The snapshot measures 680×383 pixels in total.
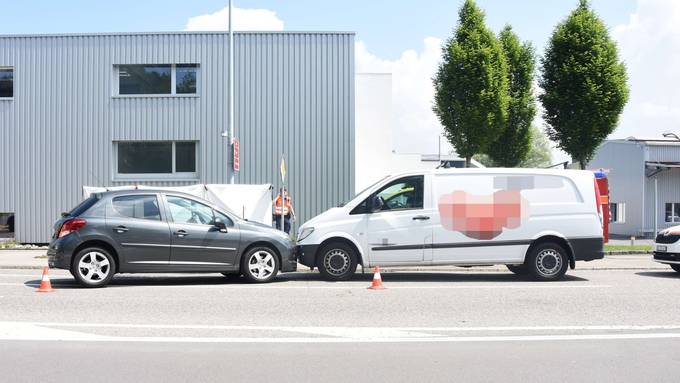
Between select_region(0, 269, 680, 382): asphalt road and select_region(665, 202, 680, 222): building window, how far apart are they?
2124 cm

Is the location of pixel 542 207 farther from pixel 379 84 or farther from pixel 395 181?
pixel 379 84

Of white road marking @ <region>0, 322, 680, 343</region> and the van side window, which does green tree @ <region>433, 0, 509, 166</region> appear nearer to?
the van side window

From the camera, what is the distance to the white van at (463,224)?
11859 mm

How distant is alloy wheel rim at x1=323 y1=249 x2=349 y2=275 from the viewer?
1185cm

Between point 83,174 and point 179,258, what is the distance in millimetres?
13000

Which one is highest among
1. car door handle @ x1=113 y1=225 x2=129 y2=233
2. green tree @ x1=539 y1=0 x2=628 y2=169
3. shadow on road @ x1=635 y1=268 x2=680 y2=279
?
green tree @ x1=539 y1=0 x2=628 y2=169

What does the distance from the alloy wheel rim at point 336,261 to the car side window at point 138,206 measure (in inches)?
116

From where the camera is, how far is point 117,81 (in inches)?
902

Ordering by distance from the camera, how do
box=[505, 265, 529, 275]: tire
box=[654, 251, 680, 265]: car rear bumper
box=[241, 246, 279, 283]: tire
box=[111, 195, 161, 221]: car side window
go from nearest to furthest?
box=[111, 195, 161, 221]: car side window < box=[241, 246, 279, 283]: tire < box=[654, 251, 680, 265]: car rear bumper < box=[505, 265, 529, 275]: tire

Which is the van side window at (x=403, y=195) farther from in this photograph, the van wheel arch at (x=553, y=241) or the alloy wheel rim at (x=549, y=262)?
the alloy wheel rim at (x=549, y=262)

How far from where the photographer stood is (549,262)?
1200 centimetres

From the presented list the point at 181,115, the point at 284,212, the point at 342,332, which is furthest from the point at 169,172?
the point at 342,332

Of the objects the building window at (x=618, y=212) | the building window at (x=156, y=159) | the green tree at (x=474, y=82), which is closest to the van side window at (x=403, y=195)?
the green tree at (x=474, y=82)

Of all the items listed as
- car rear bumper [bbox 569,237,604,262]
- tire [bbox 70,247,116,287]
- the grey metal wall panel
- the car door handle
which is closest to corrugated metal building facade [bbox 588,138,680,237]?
the grey metal wall panel
